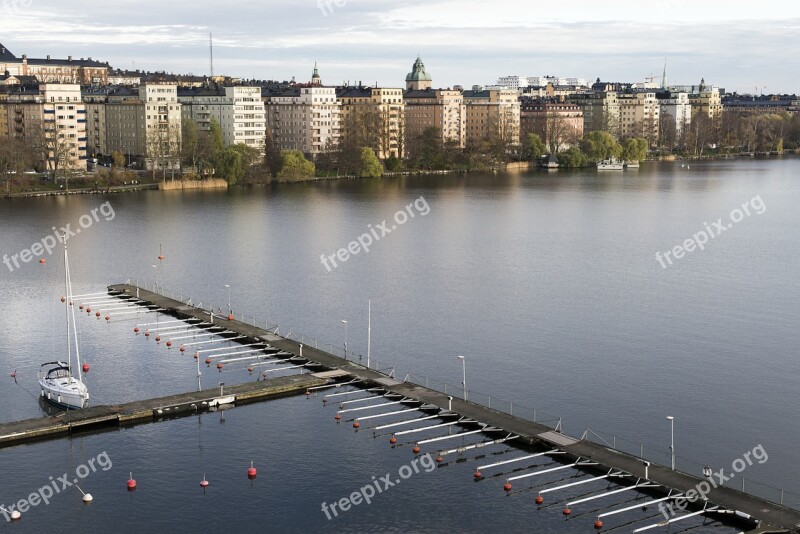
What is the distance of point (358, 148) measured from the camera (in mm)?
95812

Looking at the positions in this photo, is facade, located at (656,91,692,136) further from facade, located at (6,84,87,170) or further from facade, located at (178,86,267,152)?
facade, located at (6,84,87,170)

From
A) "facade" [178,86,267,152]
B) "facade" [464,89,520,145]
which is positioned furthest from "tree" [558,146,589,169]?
"facade" [178,86,267,152]

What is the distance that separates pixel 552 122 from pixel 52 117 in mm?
56036

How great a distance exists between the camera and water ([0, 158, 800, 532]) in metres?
22.3

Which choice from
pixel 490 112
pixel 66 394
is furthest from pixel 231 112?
pixel 66 394

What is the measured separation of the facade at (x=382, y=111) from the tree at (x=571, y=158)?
16992 millimetres

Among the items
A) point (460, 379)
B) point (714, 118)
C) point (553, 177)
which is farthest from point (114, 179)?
point (714, 118)

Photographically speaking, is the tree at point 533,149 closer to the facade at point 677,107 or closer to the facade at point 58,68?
the facade at point 677,107

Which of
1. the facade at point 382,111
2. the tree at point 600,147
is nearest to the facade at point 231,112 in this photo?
the facade at point 382,111

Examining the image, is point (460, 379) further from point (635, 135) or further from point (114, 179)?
point (635, 135)

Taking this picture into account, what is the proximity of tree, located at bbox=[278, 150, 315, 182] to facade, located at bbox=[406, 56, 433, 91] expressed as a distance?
5240 centimetres

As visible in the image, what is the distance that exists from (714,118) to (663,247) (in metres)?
105

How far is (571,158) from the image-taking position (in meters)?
110

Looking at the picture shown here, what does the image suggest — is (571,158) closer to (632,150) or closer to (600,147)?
(600,147)
